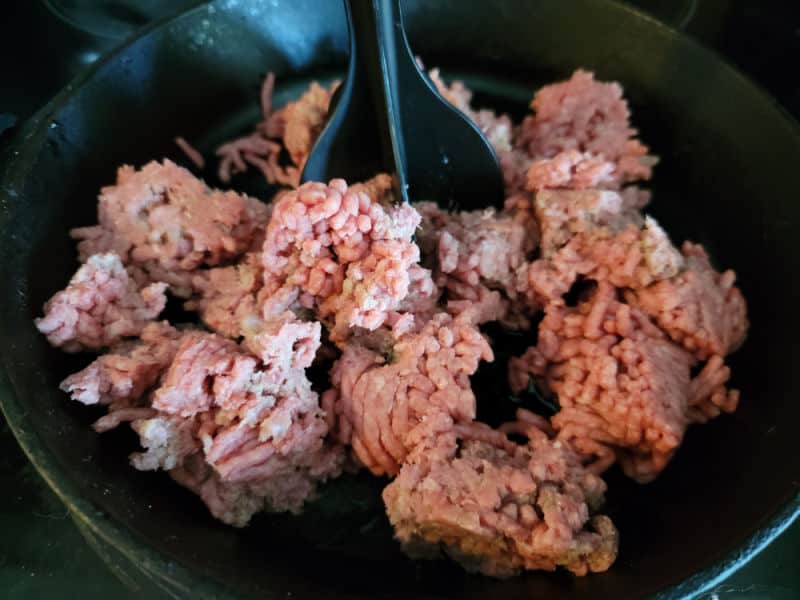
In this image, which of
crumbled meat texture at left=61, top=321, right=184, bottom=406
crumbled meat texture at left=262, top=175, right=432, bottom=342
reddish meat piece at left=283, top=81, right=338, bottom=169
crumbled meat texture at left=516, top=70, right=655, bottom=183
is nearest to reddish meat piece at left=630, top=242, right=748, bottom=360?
crumbled meat texture at left=516, top=70, right=655, bottom=183

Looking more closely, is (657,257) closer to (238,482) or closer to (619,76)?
(619,76)

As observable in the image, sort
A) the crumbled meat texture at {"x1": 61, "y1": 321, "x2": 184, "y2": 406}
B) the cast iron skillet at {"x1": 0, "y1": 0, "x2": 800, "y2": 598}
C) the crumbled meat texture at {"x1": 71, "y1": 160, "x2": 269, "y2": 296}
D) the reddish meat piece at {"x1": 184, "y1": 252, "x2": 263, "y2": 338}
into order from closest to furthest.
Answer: the cast iron skillet at {"x1": 0, "y1": 0, "x2": 800, "y2": 598} < the crumbled meat texture at {"x1": 61, "y1": 321, "x2": 184, "y2": 406} < the reddish meat piece at {"x1": 184, "y1": 252, "x2": 263, "y2": 338} < the crumbled meat texture at {"x1": 71, "y1": 160, "x2": 269, "y2": 296}

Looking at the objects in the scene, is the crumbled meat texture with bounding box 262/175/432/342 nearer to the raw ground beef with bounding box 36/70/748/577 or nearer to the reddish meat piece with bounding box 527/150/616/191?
the raw ground beef with bounding box 36/70/748/577

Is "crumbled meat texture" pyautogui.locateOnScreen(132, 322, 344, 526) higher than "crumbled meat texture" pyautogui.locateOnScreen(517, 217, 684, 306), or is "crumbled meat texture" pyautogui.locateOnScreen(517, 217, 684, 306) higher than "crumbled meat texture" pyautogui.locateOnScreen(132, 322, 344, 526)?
"crumbled meat texture" pyautogui.locateOnScreen(517, 217, 684, 306)

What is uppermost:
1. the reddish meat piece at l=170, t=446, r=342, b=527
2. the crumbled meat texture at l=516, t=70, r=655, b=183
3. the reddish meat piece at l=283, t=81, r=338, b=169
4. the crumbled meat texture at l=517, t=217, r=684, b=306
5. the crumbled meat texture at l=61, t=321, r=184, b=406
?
the crumbled meat texture at l=516, t=70, r=655, b=183

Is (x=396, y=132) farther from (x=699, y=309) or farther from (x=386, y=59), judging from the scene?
(x=699, y=309)

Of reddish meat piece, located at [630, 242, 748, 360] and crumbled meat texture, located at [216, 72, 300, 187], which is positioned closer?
reddish meat piece, located at [630, 242, 748, 360]

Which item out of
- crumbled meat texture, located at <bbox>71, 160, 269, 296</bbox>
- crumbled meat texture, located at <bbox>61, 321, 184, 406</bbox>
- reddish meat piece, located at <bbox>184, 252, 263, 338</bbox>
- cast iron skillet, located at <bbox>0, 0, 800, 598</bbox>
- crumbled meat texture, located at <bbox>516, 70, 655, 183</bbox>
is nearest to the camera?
cast iron skillet, located at <bbox>0, 0, 800, 598</bbox>

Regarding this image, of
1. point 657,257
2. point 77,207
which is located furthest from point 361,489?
point 77,207
